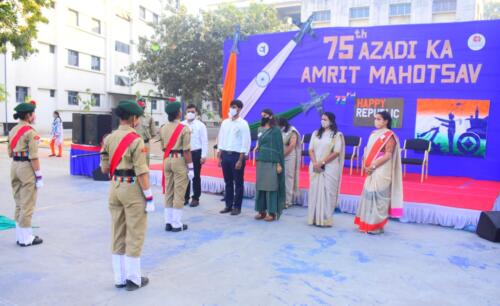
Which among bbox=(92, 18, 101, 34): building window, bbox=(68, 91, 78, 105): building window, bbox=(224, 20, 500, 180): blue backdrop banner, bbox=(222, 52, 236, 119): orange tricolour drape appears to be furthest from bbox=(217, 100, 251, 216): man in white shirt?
bbox=(92, 18, 101, 34): building window

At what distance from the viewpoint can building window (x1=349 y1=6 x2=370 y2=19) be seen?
123 feet

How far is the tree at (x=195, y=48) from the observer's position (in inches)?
773

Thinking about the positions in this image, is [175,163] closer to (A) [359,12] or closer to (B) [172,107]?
(B) [172,107]

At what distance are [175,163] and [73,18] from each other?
27.1m

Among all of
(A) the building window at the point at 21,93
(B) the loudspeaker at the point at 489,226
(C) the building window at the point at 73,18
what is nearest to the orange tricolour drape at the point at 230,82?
(B) the loudspeaker at the point at 489,226

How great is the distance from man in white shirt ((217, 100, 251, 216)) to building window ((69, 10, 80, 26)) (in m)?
26.0

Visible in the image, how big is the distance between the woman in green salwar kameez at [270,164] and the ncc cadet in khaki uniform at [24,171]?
2.70 metres

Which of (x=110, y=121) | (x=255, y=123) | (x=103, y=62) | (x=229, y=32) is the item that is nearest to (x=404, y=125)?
(x=255, y=123)

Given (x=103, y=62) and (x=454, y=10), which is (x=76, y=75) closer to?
(x=103, y=62)

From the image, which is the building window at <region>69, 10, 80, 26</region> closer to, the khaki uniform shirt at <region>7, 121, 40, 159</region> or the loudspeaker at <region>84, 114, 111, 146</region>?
the loudspeaker at <region>84, 114, 111, 146</region>

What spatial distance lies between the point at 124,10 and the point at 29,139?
3189 cm

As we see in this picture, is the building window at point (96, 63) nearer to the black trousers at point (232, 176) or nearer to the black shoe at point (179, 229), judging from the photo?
the black trousers at point (232, 176)

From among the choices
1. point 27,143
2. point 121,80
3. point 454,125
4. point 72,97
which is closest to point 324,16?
point 121,80

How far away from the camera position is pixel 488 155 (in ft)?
24.9
